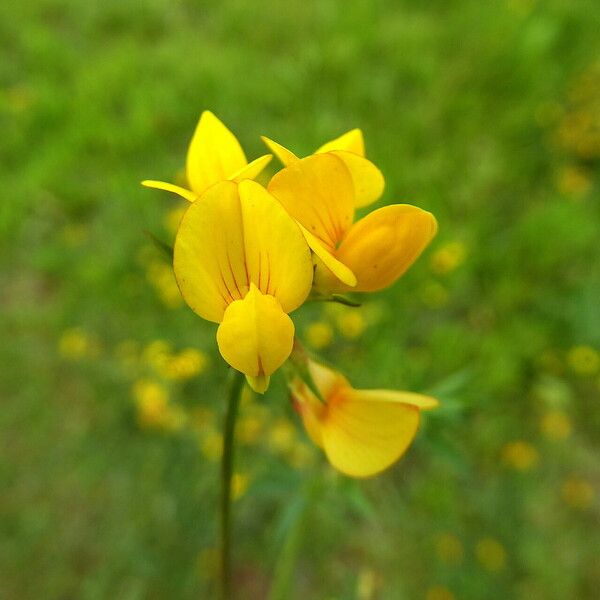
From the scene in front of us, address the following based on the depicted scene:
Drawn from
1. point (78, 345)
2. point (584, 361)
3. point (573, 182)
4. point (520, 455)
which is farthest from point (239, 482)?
point (573, 182)

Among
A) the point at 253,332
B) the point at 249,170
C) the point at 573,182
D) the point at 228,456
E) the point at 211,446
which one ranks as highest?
the point at 249,170

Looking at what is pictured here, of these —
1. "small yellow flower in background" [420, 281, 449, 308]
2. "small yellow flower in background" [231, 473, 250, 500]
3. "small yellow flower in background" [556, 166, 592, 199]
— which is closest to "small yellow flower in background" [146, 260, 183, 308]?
"small yellow flower in background" [231, 473, 250, 500]

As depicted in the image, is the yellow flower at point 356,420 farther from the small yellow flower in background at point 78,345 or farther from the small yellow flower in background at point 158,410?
the small yellow flower in background at point 78,345

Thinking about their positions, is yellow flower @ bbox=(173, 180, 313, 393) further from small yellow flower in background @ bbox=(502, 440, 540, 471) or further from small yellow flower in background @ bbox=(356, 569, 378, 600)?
small yellow flower in background @ bbox=(502, 440, 540, 471)

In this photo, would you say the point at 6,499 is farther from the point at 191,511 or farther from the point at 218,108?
the point at 218,108

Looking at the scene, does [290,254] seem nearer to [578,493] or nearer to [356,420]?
[356,420]

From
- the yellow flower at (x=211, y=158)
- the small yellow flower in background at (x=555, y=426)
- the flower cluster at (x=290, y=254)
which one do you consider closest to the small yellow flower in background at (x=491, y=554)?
the small yellow flower in background at (x=555, y=426)

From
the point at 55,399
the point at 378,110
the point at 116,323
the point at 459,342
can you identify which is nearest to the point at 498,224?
the point at 459,342
